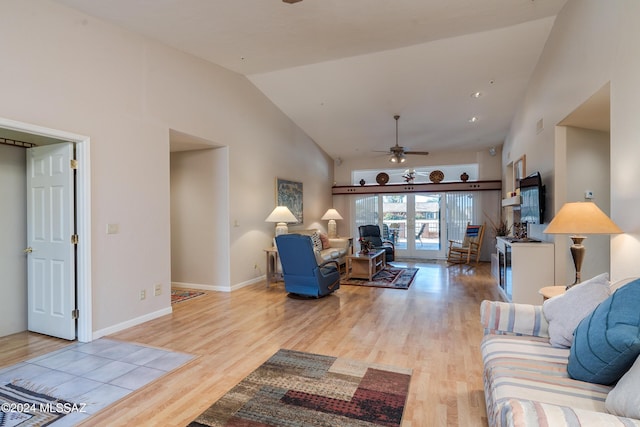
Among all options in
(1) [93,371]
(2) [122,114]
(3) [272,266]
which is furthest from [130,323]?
(3) [272,266]

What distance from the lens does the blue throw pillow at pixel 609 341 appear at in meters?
1.33

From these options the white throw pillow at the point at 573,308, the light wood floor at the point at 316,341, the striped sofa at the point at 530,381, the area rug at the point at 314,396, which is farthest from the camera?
the light wood floor at the point at 316,341

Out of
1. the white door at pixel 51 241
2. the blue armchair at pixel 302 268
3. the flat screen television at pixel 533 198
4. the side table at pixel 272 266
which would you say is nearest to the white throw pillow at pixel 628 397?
the blue armchair at pixel 302 268

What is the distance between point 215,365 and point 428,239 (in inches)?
293

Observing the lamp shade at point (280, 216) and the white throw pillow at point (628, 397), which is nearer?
the white throw pillow at point (628, 397)

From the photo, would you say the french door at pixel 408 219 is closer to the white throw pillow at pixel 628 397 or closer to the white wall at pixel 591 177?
the white wall at pixel 591 177

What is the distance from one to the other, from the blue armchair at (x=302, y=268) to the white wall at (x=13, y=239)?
9.54 feet

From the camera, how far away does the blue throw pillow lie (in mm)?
1332

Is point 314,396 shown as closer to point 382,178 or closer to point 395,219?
point 395,219

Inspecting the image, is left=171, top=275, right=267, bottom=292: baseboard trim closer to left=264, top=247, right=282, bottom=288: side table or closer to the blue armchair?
left=264, top=247, right=282, bottom=288: side table

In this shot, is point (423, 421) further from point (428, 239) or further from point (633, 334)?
point (428, 239)

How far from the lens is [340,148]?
8.95m

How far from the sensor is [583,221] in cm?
252

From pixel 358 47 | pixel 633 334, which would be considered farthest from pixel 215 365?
pixel 358 47
